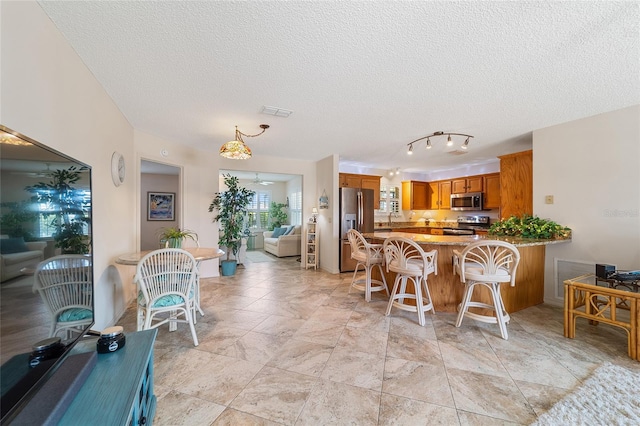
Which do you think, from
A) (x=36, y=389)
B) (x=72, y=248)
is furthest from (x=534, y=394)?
(x=72, y=248)

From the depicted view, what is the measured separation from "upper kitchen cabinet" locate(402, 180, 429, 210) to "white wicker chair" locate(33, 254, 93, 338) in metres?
7.09

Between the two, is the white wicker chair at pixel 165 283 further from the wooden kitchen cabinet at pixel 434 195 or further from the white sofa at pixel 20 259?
the wooden kitchen cabinet at pixel 434 195

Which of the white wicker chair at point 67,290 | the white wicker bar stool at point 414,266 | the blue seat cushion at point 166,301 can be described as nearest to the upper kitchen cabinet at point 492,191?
the white wicker bar stool at point 414,266

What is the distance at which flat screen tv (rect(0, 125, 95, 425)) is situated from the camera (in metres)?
0.83

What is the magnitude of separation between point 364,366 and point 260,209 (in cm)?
783

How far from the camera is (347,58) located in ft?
6.75

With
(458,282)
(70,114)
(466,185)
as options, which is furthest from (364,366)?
(466,185)

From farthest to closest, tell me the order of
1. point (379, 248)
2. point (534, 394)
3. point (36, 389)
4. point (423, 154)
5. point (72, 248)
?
1. point (423, 154)
2. point (379, 248)
3. point (534, 394)
4. point (72, 248)
5. point (36, 389)

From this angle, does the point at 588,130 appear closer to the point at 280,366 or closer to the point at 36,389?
the point at 280,366

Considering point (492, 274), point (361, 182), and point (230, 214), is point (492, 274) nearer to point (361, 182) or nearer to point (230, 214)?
point (361, 182)

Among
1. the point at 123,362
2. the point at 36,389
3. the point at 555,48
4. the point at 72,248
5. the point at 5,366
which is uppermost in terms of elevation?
the point at 555,48

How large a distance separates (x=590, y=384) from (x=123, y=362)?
9.94 ft

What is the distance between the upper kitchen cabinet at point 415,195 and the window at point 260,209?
15.6 ft

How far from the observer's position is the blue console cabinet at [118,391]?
97cm
